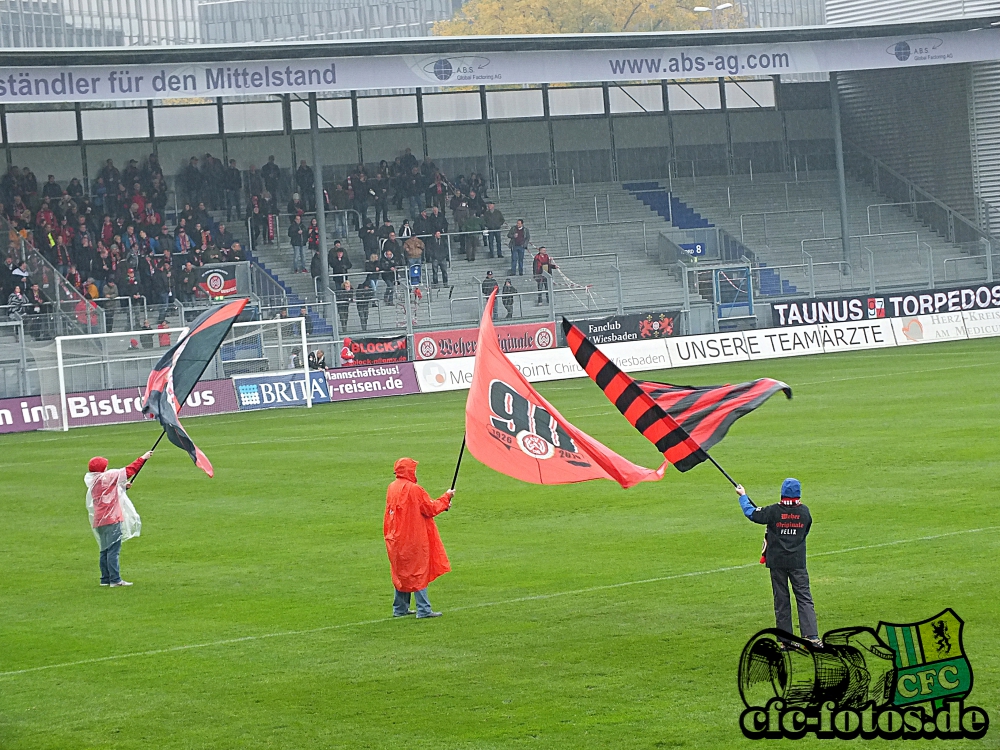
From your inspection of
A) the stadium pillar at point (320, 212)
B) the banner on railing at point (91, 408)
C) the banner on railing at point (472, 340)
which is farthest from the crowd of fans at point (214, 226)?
the banner on railing at point (91, 408)

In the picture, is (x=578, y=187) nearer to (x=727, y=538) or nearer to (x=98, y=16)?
(x=98, y=16)

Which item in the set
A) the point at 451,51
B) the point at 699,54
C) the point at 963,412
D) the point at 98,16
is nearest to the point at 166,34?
the point at 98,16

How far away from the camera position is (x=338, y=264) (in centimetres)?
4666

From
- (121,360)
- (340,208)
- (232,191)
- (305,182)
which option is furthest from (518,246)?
(121,360)

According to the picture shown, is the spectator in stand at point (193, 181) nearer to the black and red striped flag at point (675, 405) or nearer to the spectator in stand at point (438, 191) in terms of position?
the spectator in stand at point (438, 191)

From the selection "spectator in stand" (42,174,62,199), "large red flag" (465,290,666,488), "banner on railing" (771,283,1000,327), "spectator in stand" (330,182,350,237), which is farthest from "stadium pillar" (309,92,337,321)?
"large red flag" (465,290,666,488)

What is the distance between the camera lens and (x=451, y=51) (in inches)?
1818

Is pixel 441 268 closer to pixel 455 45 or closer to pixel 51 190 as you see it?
pixel 455 45

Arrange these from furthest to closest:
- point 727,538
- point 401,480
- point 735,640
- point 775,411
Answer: point 775,411
point 727,538
point 401,480
point 735,640

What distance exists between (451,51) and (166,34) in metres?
15.7

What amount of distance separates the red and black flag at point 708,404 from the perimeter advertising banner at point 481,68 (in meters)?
32.7

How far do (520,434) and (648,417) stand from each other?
1682 millimetres

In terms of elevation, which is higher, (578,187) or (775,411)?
(578,187)

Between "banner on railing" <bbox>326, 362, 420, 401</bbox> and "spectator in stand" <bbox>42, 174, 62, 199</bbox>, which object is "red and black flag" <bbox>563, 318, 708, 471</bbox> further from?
"spectator in stand" <bbox>42, 174, 62, 199</bbox>
